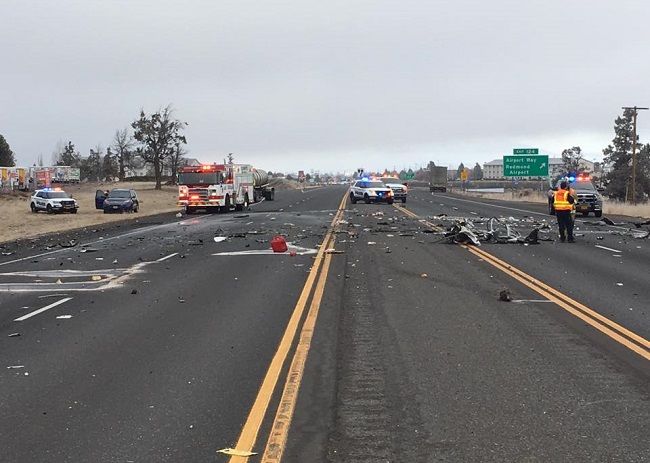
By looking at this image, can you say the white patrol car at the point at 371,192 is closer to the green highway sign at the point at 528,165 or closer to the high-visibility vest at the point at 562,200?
the green highway sign at the point at 528,165

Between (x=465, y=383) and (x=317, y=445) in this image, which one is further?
(x=465, y=383)

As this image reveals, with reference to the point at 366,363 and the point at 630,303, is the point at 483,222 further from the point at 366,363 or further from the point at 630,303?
the point at 366,363

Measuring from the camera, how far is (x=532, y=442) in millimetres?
4520

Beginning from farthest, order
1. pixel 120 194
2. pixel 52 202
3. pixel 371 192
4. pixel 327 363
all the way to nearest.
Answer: pixel 371 192 < pixel 120 194 < pixel 52 202 < pixel 327 363

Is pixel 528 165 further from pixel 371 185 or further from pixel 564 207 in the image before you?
pixel 564 207

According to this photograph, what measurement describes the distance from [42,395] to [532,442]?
4.08 meters

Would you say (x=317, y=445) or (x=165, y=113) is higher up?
(x=165, y=113)

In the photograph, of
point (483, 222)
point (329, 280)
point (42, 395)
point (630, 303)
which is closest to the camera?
point (42, 395)

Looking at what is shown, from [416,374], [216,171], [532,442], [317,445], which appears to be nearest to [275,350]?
[416,374]

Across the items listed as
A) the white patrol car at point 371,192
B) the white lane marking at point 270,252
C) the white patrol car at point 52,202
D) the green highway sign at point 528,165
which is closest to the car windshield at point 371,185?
the white patrol car at point 371,192

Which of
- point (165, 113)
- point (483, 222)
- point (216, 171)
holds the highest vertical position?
point (165, 113)

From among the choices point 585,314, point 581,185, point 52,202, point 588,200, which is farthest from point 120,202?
point 585,314

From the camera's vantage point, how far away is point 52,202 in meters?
43.4

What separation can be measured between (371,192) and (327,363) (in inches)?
1601
